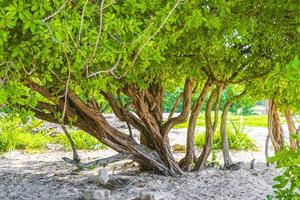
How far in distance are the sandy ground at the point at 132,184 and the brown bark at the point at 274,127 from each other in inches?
13.0

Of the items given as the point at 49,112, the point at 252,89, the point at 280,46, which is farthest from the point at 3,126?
the point at 280,46

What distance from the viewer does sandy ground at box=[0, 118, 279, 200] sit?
4.50m

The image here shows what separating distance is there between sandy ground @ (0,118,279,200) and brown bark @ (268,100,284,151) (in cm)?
33

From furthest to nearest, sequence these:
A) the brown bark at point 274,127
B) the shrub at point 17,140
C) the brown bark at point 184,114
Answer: the shrub at point 17,140 → the brown bark at point 274,127 → the brown bark at point 184,114

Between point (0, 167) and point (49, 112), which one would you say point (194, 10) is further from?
point (0, 167)

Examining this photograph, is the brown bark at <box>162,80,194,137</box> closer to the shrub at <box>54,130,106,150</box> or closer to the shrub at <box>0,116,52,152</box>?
the shrub at <box>54,130,106,150</box>

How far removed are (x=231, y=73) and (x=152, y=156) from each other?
1.12 m

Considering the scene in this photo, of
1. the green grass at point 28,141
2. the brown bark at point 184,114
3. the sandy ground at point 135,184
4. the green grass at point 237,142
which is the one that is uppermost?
the brown bark at point 184,114

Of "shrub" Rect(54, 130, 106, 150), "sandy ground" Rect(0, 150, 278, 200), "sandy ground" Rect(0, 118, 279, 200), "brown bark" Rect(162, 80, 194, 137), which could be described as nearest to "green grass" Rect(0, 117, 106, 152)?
"shrub" Rect(54, 130, 106, 150)

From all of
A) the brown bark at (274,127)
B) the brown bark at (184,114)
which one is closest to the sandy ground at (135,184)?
the brown bark at (274,127)

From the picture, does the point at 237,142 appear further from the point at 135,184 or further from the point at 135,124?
the point at 135,184

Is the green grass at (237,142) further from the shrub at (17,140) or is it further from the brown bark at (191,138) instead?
the brown bark at (191,138)

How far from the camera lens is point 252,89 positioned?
511 cm

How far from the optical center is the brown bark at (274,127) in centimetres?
601
